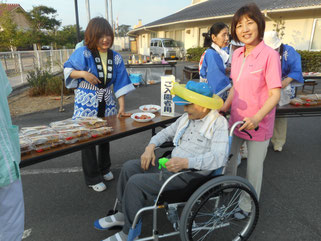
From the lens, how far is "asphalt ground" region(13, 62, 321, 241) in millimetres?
2135

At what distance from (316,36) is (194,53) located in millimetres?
8277

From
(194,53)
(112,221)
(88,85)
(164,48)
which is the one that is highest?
(164,48)

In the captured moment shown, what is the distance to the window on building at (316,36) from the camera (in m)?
11.6

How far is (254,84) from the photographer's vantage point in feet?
6.10

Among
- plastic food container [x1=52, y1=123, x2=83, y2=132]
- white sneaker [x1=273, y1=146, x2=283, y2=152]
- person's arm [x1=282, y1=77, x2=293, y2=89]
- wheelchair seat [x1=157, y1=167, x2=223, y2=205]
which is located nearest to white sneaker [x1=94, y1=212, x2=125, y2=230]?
wheelchair seat [x1=157, y1=167, x2=223, y2=205]

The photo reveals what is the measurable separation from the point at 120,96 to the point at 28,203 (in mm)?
1573

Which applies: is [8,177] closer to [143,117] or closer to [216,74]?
[143,117]

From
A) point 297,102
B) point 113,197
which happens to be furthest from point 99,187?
point 297,102

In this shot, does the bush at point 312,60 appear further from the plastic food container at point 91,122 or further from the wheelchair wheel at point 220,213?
the plastic food container at point 91,122

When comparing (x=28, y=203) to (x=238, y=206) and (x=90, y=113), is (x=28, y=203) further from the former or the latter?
(x=238, y=206)

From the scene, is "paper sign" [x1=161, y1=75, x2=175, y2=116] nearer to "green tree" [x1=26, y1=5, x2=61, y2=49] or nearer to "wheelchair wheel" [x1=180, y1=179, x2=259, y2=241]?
"wheelchair wheel" [x1=180, y1=179, x2=259, y2=241]

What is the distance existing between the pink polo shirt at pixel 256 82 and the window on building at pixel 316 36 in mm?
12646

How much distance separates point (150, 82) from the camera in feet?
32.4

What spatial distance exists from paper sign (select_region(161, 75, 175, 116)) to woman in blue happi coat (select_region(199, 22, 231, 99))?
47cm
